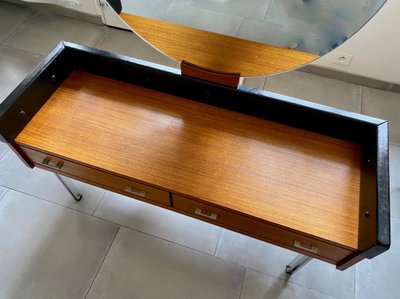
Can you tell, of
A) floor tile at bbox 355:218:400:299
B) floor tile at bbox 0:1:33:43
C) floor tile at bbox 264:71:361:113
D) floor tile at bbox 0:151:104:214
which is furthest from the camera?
floor tile at bbox 0:1:33:43

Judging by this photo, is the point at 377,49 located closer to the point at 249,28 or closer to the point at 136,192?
the point at 249,28

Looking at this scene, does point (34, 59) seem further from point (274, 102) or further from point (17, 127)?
point (274, 102)

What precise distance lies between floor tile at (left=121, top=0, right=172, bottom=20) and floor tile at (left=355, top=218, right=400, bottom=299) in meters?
1.31

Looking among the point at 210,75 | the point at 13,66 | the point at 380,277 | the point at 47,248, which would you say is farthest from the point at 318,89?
the point at 13,66

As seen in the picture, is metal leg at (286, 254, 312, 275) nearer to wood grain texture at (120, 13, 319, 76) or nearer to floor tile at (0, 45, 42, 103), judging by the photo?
wood grain texture at (120, 13, 319, 76)

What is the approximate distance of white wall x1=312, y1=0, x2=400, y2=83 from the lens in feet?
5.23

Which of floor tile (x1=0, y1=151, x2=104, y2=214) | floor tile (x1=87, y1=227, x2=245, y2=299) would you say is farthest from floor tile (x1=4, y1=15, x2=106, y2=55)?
floor tile (x1=87, y1=227, x2=245, y2=299)

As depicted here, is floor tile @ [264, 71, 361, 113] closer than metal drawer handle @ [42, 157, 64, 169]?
No

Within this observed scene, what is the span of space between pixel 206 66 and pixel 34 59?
1.68 metres

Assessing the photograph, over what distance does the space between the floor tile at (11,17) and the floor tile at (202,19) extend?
196cm

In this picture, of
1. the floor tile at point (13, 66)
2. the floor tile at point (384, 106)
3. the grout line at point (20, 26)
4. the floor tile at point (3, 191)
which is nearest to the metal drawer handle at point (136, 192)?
the floor tile at point (3, 191)

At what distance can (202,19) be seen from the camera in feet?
2.66

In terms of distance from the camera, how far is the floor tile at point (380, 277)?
49.7 inches

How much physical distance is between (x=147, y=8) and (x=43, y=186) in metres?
1.09
